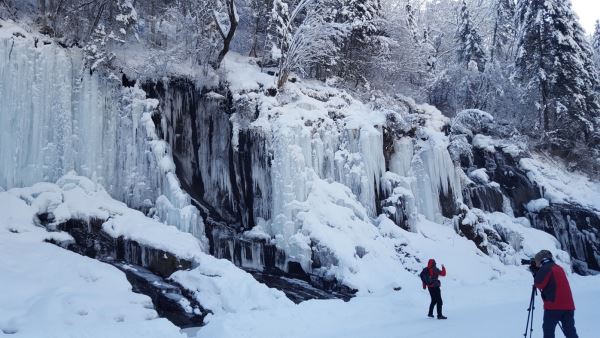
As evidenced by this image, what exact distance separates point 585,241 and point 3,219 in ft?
68.7

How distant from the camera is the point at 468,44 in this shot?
29188mm

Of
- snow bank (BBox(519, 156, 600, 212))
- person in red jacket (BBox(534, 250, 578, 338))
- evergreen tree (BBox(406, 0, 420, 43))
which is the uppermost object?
evergreen tree (BBox(406, 0, 420, 43))

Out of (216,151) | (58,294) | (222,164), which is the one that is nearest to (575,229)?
(222,164)

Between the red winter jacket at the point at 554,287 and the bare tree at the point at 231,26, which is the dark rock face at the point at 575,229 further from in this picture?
the red winter jacket at the point at 554,287

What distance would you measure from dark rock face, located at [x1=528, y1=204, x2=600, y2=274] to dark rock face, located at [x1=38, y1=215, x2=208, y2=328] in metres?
16.4

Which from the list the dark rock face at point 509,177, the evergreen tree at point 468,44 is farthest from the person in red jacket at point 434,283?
the evergreen tree at point 468,44

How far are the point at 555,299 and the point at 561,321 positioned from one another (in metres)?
0.29

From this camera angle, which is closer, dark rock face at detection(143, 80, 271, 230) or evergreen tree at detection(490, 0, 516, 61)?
dark rock face at detection(143, 80, 271, 230)

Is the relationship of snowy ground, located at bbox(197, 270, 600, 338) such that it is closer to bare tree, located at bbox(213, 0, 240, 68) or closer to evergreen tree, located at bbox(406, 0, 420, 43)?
bare tree, located at bbox(213, 0, 240, 68)

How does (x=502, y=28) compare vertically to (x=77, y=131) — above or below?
above

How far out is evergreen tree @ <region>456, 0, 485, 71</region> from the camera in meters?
29.1

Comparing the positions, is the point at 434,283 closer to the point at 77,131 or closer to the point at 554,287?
the point at 554,287

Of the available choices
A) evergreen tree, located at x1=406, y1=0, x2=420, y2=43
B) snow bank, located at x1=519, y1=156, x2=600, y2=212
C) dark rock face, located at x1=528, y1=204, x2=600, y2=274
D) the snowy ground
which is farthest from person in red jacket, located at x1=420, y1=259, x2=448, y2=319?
evergreen tree, located at x1=406, y1=0, x2=420, y2=43

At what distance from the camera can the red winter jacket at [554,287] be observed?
19.3ft
